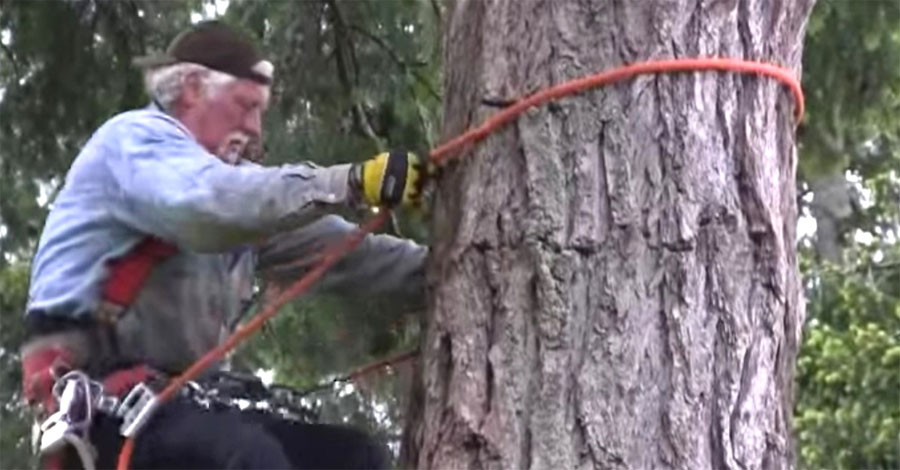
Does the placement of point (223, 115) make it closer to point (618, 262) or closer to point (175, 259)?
point (175, 259)

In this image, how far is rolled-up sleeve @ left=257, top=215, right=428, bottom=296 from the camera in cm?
352

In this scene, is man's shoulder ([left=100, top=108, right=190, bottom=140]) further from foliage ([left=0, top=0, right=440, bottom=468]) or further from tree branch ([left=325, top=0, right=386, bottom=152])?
tree branch ([left=325, top=0, right=386, bottom=152])

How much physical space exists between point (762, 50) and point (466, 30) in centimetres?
45

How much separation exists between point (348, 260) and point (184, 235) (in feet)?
2.03

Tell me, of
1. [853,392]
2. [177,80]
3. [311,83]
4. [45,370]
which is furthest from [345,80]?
[853,392]

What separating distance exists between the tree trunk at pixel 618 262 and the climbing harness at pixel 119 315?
0.8 inches

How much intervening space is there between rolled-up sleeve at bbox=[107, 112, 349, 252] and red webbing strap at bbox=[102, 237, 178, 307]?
0.37ft

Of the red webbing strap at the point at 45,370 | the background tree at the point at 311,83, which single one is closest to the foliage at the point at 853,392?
the background tree at the point at 311,83

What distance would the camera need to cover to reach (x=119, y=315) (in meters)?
3.30

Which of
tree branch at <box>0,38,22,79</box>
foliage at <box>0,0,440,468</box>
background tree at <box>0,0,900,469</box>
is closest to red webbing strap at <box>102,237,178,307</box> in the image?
background tree at <box>0,0,900,469</box>

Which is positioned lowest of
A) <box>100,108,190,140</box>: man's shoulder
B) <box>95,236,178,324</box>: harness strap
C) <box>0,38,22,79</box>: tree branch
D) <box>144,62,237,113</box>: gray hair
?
<box>95,236,178,324</box>: harness strap

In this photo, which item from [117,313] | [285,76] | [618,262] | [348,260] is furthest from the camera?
[285,76]

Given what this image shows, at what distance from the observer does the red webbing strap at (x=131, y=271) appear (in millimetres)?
3277

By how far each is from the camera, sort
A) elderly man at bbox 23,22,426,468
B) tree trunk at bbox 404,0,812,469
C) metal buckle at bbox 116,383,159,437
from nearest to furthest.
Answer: tree trunk at bbox 404,0,812,469 < elderly man at bbox 23,22,426,468 < metal buckle at bbox 116,383,159,437
